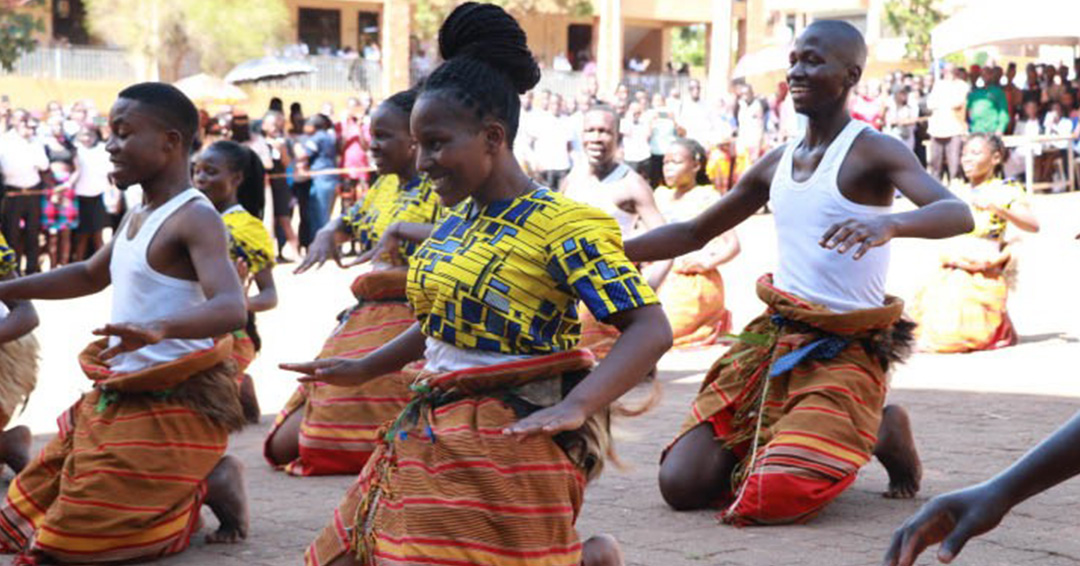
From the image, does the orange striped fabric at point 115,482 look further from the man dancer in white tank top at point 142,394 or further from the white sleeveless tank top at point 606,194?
the white sleeveless tank top at point 606,194

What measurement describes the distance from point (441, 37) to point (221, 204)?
4.39 meters

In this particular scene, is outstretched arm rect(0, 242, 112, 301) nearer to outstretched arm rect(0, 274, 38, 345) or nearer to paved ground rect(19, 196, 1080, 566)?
outstretched arm rect(0, 274, 38, 345)

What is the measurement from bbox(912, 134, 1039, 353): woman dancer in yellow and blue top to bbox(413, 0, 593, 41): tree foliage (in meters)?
36.9

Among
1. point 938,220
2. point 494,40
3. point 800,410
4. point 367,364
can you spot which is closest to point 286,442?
point 800,410

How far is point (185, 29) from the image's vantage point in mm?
42188

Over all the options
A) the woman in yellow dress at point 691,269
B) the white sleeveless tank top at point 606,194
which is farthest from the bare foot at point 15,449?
the woman in yellow dress at point 691,269

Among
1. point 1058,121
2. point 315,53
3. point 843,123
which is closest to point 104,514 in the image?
point 843,123

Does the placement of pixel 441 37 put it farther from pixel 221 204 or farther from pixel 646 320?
pixel 221 204

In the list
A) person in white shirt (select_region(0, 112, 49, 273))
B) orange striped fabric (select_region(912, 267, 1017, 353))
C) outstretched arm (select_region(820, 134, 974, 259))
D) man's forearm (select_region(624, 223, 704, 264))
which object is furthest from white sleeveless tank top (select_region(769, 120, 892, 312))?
person in white shirt (select_region(0, 112, 49, 273))

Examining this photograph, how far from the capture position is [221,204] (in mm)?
8258

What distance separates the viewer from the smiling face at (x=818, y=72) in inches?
230

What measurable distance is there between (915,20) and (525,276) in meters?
59.9

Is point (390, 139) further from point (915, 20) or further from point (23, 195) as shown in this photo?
point (915, 20)

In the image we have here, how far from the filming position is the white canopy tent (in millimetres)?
22000
